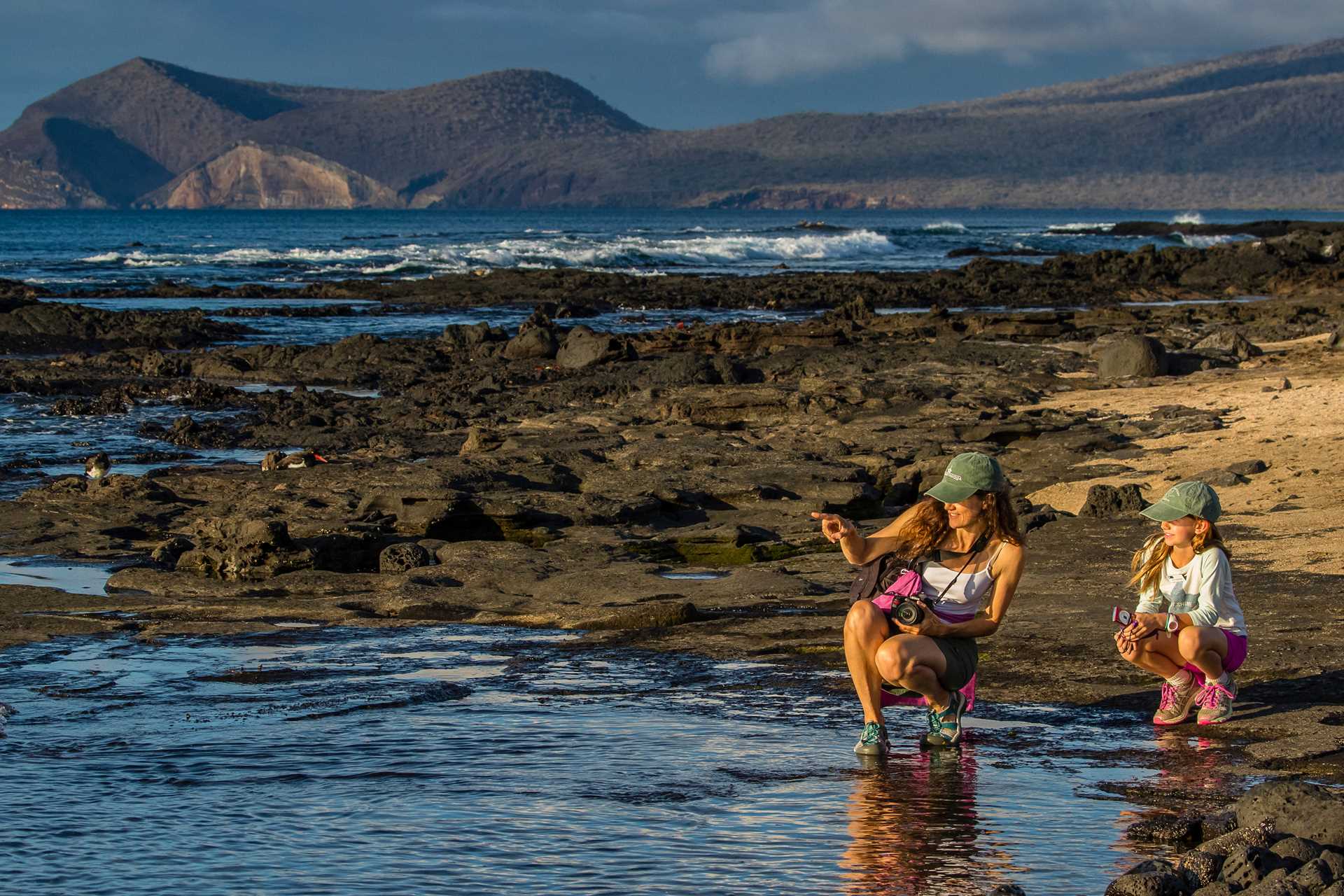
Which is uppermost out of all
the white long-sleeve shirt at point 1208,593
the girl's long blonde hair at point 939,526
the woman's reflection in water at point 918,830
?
the girl's long blonde hair at point 939,526

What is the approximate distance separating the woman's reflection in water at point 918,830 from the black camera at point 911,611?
0.52 m

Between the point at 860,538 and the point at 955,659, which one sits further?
the point at 955,659

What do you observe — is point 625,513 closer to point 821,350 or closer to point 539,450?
point 539,450

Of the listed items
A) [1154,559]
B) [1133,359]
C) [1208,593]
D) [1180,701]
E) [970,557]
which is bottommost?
[1180,701]

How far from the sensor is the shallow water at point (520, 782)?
15.5 ft

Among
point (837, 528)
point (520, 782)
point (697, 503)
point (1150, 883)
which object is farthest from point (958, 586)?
point (697, 503)

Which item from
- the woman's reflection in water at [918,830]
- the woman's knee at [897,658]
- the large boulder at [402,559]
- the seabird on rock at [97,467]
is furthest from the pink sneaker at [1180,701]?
the seabird on rock at [97,467]

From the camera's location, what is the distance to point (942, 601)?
5.82 meters

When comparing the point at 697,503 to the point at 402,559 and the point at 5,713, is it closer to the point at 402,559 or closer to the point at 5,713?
the point at 402,559

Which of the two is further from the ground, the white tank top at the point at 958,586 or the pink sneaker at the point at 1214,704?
the white tank top at the point at 958,586

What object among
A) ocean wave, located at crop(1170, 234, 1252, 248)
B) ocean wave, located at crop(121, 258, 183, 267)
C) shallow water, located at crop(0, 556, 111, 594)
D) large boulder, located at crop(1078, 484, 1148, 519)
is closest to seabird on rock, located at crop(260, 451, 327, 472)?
shallow water, located at crop(0, 556, 111, 594)

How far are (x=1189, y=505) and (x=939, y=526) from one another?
1081mm

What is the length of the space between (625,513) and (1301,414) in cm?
640

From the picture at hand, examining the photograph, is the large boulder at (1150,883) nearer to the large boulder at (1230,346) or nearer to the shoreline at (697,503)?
the shoreline at (697,503)
